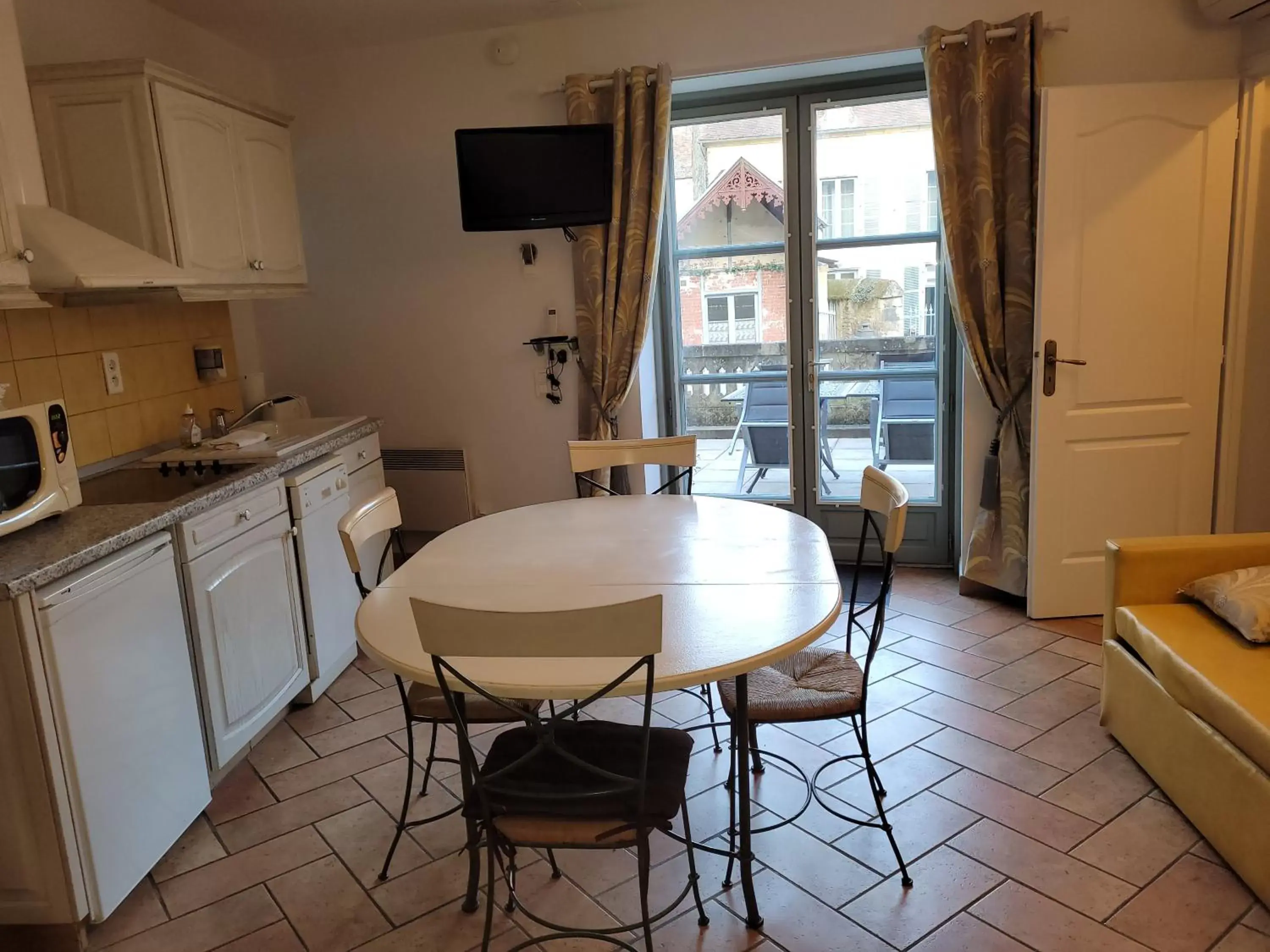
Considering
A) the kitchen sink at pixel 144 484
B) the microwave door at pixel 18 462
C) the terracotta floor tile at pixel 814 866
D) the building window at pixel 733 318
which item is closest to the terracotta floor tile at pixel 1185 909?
the terracotta floor tile at pixel 814 866

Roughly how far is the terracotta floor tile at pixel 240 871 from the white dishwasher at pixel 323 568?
2.60 ft

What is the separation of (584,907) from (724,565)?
853mm

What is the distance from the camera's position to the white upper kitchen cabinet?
2.82 metres

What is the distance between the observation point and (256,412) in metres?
3.77

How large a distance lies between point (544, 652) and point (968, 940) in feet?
3.83

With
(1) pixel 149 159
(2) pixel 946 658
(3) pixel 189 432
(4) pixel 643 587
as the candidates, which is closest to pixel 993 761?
(2) pixel 946 658

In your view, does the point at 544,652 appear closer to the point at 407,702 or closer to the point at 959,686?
the point at 407,702

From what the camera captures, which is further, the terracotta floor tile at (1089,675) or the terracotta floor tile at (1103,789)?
the terracotta floor tile at (1089,675)

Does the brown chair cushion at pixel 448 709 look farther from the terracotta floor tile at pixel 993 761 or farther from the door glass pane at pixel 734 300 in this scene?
the door glass pane at pixel 734 300

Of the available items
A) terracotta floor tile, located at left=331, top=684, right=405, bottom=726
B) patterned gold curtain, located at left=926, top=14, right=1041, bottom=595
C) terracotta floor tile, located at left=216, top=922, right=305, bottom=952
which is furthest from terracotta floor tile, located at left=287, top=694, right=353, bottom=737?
patterned gold curtain, located at left=926, top=14, right=1041, bottom=595

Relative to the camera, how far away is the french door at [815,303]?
406cm

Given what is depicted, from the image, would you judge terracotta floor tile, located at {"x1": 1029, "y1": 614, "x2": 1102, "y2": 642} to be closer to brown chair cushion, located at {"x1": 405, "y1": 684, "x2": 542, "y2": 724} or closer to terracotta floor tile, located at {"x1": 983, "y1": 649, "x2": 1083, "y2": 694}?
terracotta floor tile, located at {"x1": 983, "y1": 649, "x2": 1083, "y2": 694}

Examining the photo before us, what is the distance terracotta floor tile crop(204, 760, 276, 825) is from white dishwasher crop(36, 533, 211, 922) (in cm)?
13

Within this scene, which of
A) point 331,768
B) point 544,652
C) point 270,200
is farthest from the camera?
point 270,200
